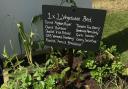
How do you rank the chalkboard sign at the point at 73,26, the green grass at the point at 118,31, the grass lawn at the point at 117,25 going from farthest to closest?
the grass lawn at the point at 117,25
the green grass at the point at 118,31
the chalkboard sign at the point at 73,26

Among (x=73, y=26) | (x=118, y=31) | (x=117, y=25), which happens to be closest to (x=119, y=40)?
(x=118, y=31)

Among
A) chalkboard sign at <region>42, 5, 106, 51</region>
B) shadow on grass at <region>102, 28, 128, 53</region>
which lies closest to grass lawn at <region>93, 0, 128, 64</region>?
shadow on grass at <region>102, 28, 128, 53</region>

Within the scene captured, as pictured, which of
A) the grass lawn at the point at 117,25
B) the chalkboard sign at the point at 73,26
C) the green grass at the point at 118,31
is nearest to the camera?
the chalkboard sign at the point at 73,26

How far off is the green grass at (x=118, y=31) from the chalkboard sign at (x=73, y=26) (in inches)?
57.5

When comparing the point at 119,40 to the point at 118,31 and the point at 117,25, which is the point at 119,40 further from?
the point at 117,25

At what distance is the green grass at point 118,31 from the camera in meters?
6.90

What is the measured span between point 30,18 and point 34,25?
152 mm

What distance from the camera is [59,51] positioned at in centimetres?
587

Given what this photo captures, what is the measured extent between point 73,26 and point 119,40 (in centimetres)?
257

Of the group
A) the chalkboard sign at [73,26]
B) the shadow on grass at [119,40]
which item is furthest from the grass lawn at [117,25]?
the chalkboard sign at [73,26]

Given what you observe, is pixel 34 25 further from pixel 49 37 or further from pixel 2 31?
pixel 49 37

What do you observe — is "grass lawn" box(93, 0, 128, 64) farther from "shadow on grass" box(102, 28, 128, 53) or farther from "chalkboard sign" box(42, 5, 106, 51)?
"chalkboard sign" box(42, 5, 106, 51)

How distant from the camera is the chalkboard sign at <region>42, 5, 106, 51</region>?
15.8 ft

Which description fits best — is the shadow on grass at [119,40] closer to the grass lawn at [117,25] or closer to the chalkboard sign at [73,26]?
the grass lawn at [117,25]
